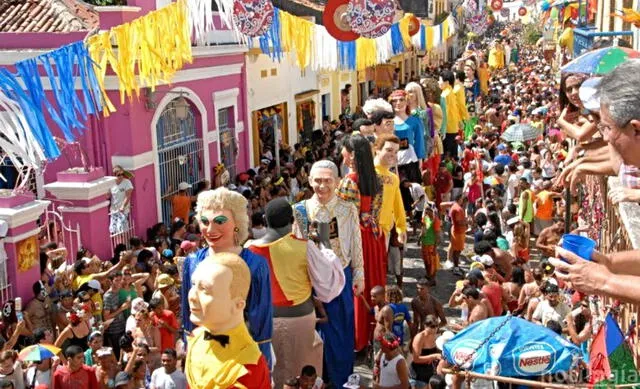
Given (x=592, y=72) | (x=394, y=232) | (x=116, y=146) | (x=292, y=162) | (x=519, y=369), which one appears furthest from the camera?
(x=292, y=162)

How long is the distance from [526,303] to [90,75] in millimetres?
5082

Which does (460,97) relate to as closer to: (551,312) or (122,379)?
(551,312)

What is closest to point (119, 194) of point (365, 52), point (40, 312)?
point (40, 312)

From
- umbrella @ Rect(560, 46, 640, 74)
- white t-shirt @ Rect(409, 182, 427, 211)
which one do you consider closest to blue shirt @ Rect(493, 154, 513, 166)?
white t-shirt @ Rect(409, 182, 427, 211)

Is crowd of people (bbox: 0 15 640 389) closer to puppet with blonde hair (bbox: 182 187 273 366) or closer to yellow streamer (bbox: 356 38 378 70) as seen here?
puppet with blonde hair (bbox: 182 187 273 366)

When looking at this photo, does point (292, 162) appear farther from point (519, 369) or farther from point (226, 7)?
point (519, 369)

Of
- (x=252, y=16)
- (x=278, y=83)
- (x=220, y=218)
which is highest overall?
(x=252, y=16)

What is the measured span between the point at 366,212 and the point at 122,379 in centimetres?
333

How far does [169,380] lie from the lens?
644 centimetres

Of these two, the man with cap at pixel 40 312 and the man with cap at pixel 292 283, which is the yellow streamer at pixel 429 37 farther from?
the man with cap at pixel 292 283

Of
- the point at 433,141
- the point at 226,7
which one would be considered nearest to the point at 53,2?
the point at 226,7

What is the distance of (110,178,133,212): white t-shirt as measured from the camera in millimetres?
11898

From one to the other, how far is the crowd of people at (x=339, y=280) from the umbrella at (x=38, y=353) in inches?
1.0

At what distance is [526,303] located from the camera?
27.4ft
